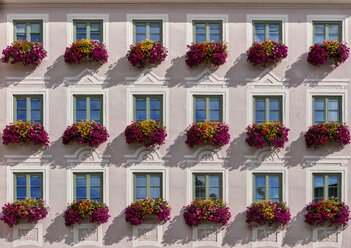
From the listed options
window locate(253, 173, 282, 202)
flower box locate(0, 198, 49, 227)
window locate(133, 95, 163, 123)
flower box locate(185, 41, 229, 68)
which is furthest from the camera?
window locate(133, 95, 163, 123)

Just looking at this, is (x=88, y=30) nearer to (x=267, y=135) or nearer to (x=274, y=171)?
(x=267, y=135)

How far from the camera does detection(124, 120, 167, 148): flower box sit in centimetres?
1655

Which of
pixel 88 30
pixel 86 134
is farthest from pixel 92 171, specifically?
pixel 88 30

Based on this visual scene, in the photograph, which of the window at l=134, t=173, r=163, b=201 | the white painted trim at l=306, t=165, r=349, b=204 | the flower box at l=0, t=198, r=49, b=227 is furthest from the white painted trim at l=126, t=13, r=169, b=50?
the white painted trim at l=306, t=165, r=349, b=204

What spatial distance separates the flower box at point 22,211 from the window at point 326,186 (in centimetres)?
937

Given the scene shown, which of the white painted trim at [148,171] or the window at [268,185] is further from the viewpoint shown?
the window at [268,185]

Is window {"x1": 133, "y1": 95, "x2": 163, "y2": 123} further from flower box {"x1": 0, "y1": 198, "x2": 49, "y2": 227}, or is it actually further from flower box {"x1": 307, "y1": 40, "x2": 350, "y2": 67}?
flower box {"x1": 307, "y1": 40, "x2": 350, "y2": 67}

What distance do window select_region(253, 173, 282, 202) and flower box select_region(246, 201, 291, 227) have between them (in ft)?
1.45

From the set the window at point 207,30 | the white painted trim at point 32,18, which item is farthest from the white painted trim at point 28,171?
the window at point 207,30

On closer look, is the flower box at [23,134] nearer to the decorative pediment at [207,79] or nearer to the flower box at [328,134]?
the decorative pediment at [207,79]

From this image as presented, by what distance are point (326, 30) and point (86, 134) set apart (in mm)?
9217

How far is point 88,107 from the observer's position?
17.2 meters

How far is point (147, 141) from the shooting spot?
16625mm

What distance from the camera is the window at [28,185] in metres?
16.9
